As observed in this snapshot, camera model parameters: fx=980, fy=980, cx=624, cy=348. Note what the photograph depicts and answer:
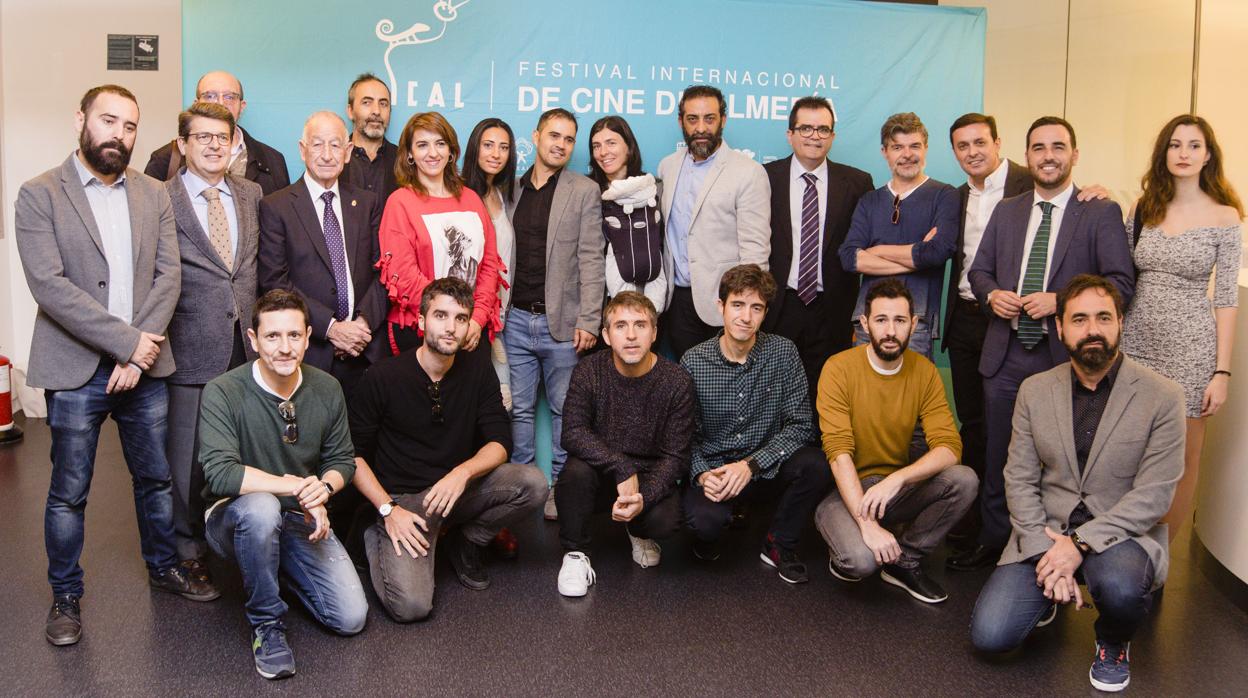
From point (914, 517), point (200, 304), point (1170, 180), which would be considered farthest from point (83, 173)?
point (1170, 180)

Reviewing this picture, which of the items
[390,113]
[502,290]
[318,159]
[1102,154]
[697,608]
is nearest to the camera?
[697,608]

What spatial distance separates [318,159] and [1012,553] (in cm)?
273

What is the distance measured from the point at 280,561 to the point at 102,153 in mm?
1368

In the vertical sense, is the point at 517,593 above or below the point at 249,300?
below

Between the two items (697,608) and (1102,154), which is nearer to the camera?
(697,608)

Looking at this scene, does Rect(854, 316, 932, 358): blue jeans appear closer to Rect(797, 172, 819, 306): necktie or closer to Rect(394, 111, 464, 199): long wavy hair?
Rect(797, 172, 819, 306): necktie

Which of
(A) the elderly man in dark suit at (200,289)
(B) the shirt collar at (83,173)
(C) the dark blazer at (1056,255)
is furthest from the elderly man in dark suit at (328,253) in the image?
(C) the dark blazer at (1056,255)

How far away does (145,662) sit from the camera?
9.21 ft

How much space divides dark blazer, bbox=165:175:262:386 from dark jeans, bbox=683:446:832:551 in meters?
1.72

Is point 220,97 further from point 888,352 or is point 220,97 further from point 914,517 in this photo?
point 914,517

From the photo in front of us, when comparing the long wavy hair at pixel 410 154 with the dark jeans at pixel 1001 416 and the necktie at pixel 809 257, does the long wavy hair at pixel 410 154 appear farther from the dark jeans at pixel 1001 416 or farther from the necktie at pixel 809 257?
the dark jeans at pixel 1001 416

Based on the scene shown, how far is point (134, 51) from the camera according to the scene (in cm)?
615

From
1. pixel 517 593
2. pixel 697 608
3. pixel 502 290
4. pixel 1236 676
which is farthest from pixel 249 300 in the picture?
pixel 1236 676

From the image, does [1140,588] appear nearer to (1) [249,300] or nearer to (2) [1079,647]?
(2) [1079,647]
